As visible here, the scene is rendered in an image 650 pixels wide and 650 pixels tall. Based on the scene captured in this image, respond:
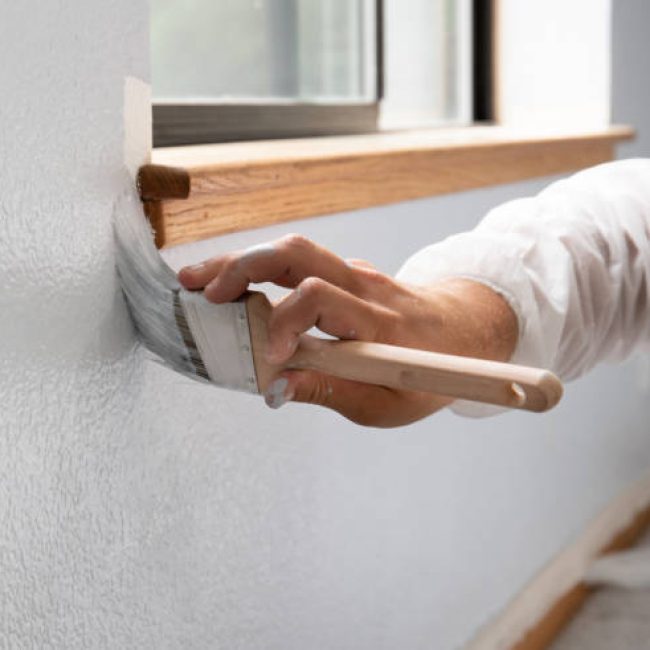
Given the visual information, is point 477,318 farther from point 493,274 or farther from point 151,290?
point 151,290

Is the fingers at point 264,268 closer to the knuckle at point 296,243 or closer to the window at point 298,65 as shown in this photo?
the knuckle at point 296,243

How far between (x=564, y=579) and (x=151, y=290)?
1.27 m

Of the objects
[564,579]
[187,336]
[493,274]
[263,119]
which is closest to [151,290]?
[187,336]

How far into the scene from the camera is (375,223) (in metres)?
1.26

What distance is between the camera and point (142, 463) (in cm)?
85

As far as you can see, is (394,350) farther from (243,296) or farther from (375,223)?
(375,223)

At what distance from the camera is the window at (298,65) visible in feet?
4.29

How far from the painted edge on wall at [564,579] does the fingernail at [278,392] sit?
2.91 feet

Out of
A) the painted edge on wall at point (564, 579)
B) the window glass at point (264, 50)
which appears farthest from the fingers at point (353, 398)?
the painted edge on wall at point (564, 579)

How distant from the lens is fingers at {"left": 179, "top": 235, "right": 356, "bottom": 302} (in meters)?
0.76

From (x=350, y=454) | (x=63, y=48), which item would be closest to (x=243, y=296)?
(x=63, y=48)

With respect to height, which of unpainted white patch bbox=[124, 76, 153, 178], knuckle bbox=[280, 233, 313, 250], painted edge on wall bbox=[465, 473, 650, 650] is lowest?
painted edge on wall bbox=[465, 473, 650, 650]

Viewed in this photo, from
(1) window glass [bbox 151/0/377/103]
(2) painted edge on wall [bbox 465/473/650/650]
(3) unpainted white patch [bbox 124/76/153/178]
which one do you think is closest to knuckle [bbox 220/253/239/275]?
(3) unpainted white patch [bbox 124/76/153/178]

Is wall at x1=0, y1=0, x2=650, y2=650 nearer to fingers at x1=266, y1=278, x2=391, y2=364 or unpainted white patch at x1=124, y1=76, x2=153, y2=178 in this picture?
unpainted white patch at x1=124, y1=76, x2=153, y2=178
